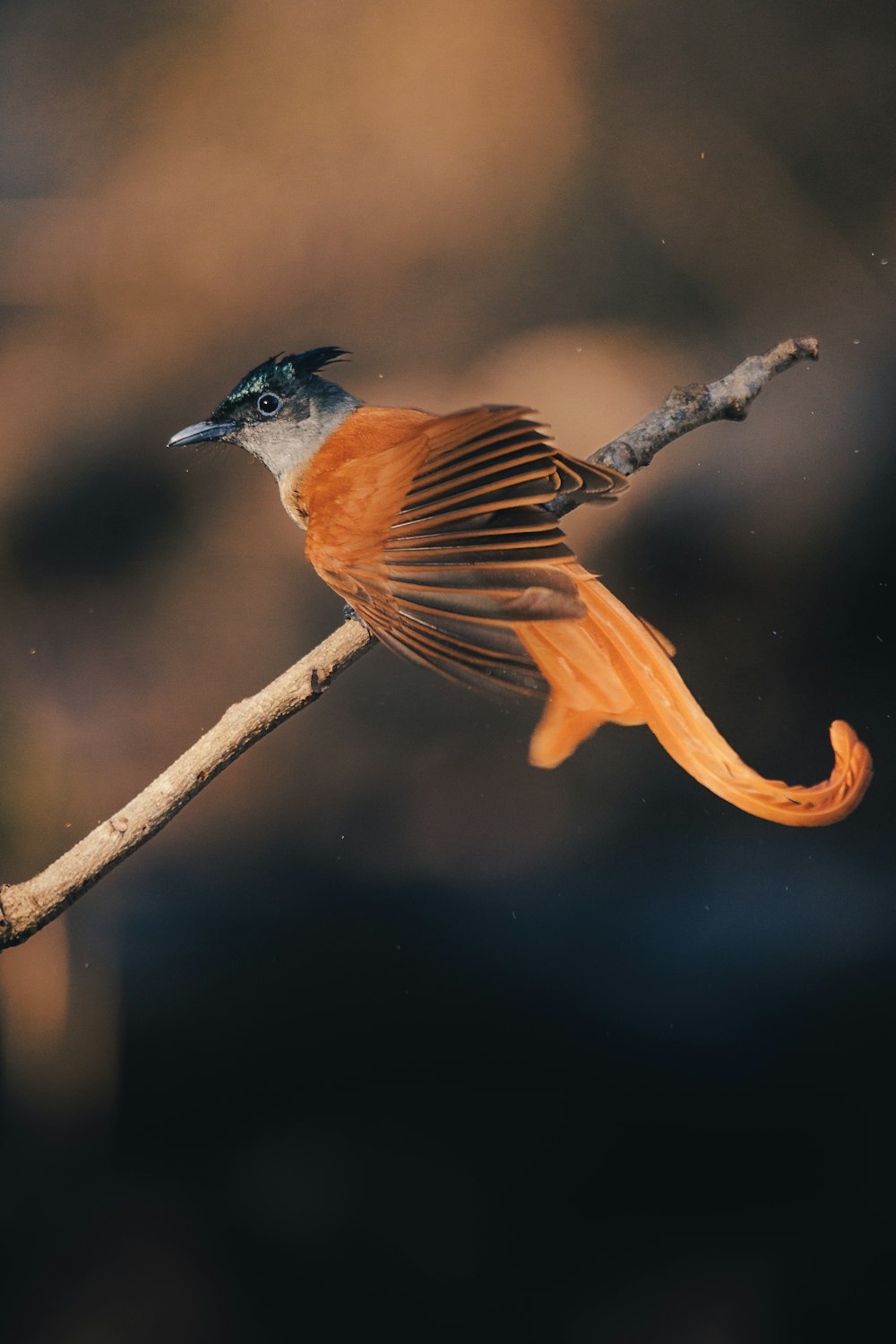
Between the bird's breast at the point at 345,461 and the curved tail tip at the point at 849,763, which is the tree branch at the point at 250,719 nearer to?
the bird's breast at the point at 345,461

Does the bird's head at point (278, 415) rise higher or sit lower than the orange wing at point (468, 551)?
higher

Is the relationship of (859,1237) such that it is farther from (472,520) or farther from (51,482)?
(51,482)

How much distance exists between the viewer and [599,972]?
748mm

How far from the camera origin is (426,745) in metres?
0.80

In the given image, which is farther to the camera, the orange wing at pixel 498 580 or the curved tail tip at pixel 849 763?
the curved tail tip at pixel 849 763

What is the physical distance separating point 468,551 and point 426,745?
1.01 feet

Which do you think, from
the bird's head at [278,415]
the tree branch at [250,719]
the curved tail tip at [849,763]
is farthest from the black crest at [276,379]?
the curved tail tip at [849,763]

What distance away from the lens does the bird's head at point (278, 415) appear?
59 centimetres

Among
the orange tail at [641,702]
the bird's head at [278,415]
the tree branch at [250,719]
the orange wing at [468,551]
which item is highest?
the bird's head at [278,415]

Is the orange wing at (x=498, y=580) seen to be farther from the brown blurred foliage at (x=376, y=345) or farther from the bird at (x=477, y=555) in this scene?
the brown blurred foliage at (x=376, y=345)

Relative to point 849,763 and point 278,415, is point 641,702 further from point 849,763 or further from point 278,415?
point 278,415

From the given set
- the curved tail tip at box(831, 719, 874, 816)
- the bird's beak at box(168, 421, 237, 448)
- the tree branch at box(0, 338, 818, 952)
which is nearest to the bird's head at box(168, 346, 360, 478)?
the bird's beak at box(168, 421, 237, 448)

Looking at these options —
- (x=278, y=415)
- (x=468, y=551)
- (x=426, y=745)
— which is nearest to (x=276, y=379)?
(x=278, y=415)

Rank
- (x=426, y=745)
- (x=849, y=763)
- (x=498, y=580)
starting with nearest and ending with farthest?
(x=498, y=580), (x=849, y=763), (x=426, y=745)
